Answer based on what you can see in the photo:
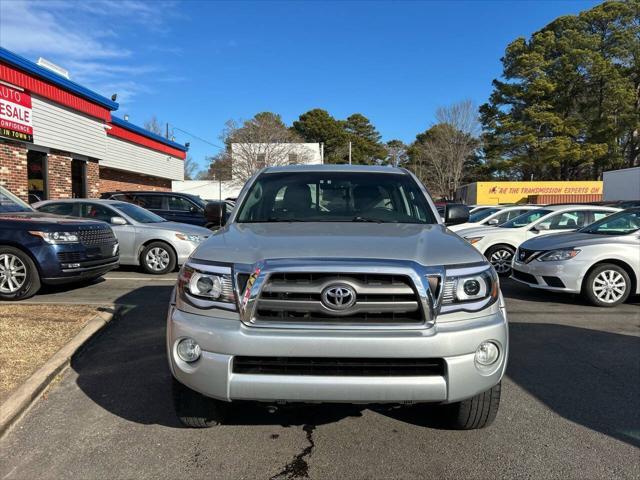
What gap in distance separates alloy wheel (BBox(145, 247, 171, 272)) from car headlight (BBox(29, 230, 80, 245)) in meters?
2.66

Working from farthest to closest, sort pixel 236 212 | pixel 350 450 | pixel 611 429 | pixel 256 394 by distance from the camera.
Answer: pixel 236 212 → pixel 611 429 → pixel 350 450 → pixel 256 394

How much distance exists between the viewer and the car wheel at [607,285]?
6.99 meters

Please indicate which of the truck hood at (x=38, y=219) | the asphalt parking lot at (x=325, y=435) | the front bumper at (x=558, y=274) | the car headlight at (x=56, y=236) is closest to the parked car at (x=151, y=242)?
the truck hood at (x=38, y=219)

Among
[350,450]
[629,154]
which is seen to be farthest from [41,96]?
[629,154]

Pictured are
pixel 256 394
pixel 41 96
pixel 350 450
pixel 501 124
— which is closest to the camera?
pixel 256 394

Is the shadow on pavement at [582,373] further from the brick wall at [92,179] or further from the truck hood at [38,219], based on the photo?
the brick wall at [92,179]

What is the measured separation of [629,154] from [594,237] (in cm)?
4507

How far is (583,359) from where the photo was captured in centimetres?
474

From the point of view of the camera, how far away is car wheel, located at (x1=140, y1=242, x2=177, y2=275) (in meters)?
9.57

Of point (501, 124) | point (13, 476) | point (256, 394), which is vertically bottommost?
point (13, 476)

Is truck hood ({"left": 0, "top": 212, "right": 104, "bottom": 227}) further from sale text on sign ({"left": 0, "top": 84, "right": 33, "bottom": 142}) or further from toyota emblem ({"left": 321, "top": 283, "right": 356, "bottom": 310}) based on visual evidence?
sale text on sign ({"left": 0, "top": 84, "right": 33, "bottom": 142})

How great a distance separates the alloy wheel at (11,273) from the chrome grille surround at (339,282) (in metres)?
5.42

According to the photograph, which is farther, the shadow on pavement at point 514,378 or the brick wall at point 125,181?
the brick wall at point 125,181

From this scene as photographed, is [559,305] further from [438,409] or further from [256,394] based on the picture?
[256,394]
